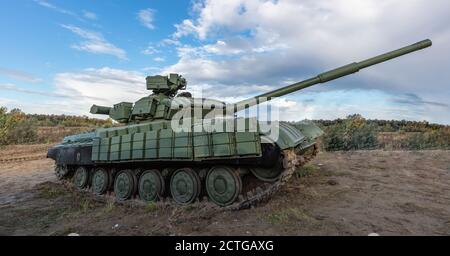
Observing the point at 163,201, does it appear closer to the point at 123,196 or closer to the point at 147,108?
the point at 123,196

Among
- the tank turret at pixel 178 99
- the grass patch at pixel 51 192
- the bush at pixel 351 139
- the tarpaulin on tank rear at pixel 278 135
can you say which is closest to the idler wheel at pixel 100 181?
the grass patch at pixel 51 192

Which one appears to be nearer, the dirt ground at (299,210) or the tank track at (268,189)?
the dirt ground at (299,210)

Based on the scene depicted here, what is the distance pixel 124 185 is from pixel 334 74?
19.8ft

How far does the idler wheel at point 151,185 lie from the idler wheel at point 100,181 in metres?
1.65

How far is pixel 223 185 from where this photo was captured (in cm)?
829

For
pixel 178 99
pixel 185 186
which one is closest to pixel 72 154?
pixel 178 99

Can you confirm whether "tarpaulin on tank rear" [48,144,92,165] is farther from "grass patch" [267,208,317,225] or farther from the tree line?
"grass patch" [267,208,317,225]

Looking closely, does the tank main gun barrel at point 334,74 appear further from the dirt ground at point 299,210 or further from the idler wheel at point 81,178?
the idler wheel at point 81,178

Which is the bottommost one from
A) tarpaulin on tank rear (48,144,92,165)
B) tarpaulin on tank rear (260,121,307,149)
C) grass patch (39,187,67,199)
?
grass patch (39,187,67,199)

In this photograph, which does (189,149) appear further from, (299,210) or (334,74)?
(334,74)

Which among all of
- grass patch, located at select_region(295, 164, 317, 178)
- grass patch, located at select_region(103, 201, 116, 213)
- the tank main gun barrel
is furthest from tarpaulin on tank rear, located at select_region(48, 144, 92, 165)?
grass patch, located at select_region(295, 164, 317, 178)

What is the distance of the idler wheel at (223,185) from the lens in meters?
8.10

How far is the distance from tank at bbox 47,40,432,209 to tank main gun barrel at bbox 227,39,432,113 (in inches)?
0.7

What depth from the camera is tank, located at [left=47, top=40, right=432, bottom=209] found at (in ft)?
25.6
